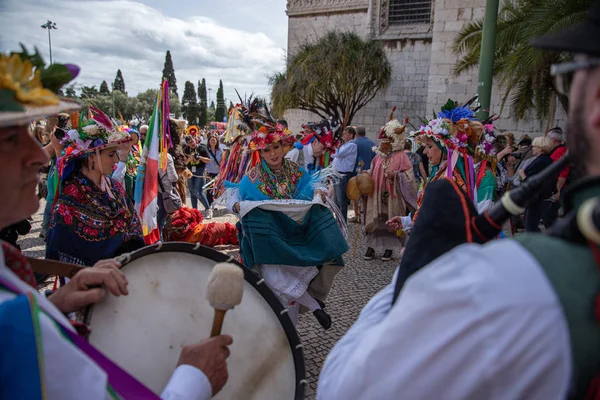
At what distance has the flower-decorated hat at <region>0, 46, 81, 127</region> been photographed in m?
0.96

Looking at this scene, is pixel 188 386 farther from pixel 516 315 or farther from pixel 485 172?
pixel 485 172

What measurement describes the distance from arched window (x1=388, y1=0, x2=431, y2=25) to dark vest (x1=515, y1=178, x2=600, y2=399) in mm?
18824

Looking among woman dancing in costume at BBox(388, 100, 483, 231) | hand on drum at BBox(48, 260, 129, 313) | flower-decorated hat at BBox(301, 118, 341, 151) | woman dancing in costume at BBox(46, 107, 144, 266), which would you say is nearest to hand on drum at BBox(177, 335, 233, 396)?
hand on drum at BBox(48, 260, 129, 313)

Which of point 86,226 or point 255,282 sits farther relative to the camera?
point 86,226

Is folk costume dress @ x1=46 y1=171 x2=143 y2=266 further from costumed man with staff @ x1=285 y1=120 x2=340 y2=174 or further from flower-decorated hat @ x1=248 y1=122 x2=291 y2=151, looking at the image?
costumed man with staff @ x1=285 y1=120 x2=340 y2=174

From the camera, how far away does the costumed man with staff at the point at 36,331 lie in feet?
2.92

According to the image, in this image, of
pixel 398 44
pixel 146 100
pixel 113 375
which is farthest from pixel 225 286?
pixel 146 100

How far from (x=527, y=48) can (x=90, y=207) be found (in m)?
8.46

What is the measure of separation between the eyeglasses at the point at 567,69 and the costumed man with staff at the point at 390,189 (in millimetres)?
5216

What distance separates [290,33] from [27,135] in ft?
71.1

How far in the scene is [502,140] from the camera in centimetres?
1001

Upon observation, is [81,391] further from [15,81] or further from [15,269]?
[15,81]

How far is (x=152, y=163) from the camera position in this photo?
14.5ft

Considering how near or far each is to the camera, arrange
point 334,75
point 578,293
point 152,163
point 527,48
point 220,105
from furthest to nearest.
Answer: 1. point 220,105
2. point 334,75
3. point 527,48
4. point 152,163
5. point 578,293
